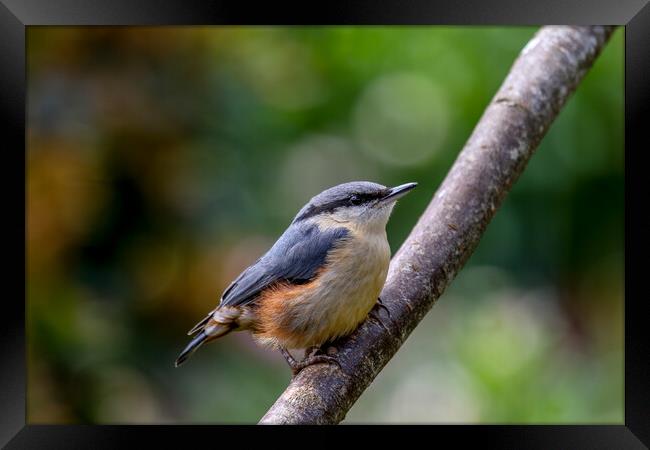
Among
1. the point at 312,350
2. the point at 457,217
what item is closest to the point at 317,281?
the point at 312,350

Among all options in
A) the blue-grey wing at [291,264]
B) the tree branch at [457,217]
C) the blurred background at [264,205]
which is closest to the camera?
the tree branch at [457,217]

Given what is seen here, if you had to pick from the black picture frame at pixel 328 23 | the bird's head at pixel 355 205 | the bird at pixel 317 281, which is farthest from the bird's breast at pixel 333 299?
the black picture frame at pixel 328 23

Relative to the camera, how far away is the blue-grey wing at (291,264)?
9.48 feet

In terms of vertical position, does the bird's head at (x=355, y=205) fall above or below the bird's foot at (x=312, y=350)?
above

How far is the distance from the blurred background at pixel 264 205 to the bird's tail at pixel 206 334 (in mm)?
999

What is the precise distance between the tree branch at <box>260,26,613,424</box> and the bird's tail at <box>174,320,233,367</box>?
428 millimetres

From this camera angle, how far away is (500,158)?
10.3 feet

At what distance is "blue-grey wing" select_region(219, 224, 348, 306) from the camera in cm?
289

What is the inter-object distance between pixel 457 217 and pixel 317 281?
0.63 meters

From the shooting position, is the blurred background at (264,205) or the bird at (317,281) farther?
the blurred background at (264,205)

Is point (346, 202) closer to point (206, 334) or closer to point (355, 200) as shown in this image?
point (355, 200)

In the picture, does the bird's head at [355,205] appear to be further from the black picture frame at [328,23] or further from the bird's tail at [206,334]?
the black picture frame at [328,23]

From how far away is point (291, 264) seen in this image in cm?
290

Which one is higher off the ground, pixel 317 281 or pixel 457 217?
pixel 457 217
